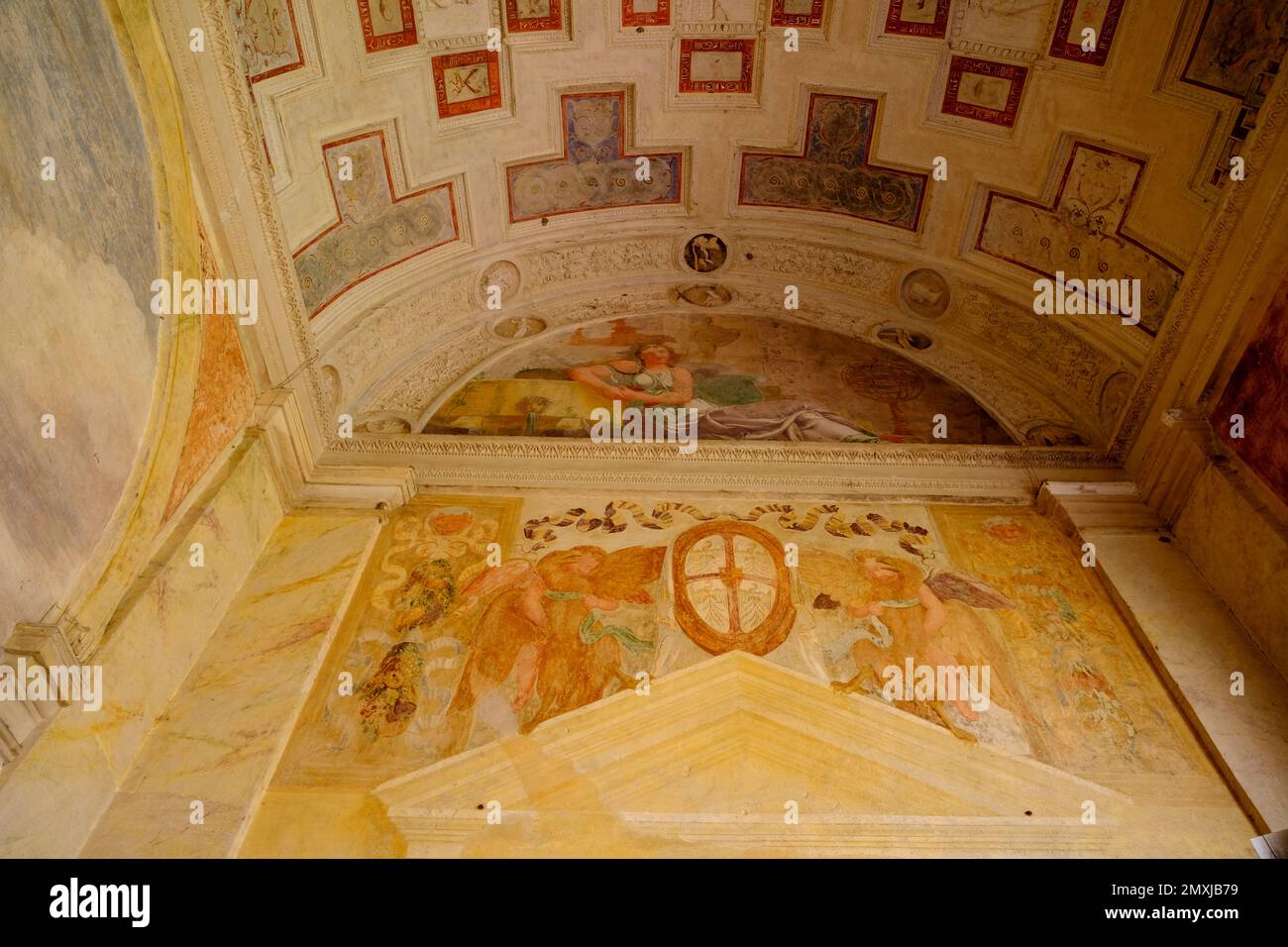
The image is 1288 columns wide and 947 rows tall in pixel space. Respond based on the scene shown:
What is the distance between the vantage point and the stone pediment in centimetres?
499

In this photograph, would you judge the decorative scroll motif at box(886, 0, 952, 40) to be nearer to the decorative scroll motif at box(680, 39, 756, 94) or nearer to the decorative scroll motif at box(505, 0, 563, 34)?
the decorative scroll motif at box(680, 39, 756, 94)

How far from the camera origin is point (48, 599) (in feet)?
15.7

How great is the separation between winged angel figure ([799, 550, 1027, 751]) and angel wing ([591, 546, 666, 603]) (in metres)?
1.02

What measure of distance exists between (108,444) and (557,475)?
10.3ft

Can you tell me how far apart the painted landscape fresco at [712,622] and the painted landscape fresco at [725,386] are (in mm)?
1051

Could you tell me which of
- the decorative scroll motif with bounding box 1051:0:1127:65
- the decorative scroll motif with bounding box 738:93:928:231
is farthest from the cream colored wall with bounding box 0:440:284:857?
the decorative scroll motif with bounding box 1051:0:1127:65

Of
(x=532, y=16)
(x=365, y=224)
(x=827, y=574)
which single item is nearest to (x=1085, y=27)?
(x=532, y=16)

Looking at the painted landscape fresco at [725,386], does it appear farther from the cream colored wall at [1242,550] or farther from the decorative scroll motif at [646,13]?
the decorative scroll motif at [646,13]

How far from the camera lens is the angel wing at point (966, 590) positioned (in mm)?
6516

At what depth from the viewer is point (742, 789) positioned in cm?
526

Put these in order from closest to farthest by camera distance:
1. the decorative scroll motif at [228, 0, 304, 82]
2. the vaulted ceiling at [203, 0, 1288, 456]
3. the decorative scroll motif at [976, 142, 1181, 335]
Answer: the decorative scroll motif at [228, 0, 304, 82] → the vaulted ceiling at [203, 0, 1288, 456] → the decorative scroll motif at [976, 142, 1181, 335]

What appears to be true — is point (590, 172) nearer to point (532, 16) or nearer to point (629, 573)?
point (532, 16)

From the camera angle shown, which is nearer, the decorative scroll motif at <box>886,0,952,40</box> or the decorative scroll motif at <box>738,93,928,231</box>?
the decorative scroll motif at <box>886,0,952,40</box>
